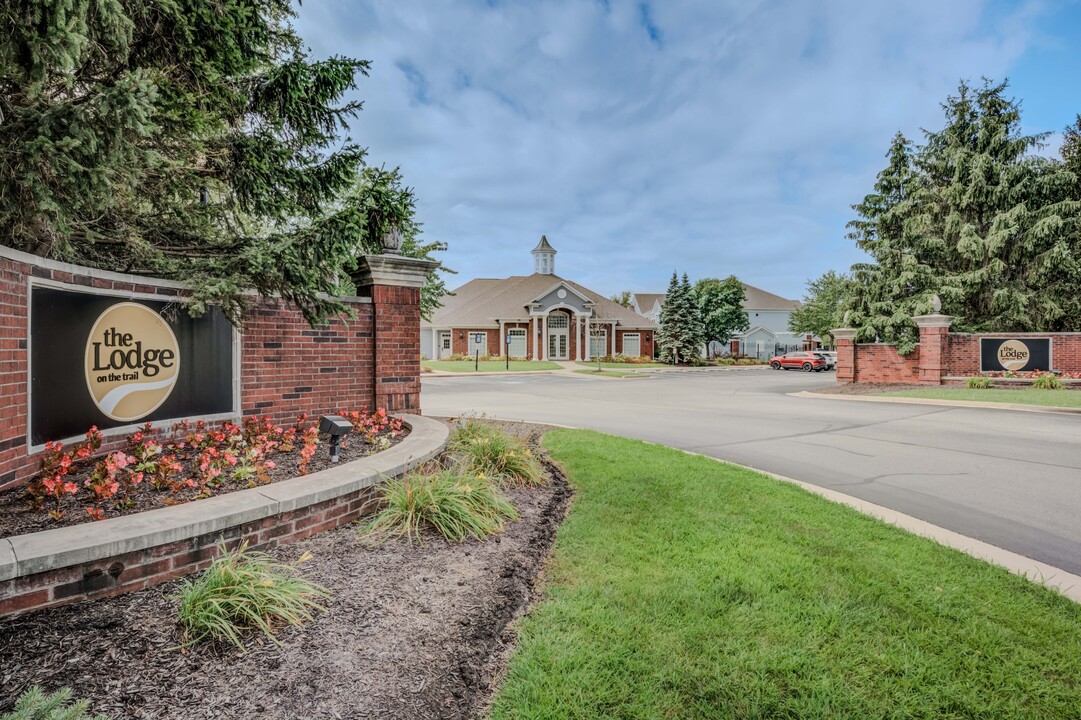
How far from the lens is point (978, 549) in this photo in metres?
4.35

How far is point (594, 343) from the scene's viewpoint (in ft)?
155

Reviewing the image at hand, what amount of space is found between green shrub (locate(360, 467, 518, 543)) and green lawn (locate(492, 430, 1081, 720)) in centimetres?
64

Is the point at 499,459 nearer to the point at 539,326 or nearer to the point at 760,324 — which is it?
the point at 539,326

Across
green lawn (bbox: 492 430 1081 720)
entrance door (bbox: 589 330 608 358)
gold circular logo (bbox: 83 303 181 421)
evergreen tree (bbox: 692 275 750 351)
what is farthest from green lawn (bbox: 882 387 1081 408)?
evergreen tree (bbox: 692 275 750 351)

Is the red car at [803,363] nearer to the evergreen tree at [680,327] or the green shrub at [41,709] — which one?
the evergreen tree at [680,327]

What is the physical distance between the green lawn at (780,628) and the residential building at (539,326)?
38.5 meters

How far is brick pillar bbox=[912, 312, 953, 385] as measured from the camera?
63.7ft

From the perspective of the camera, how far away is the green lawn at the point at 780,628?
8.19 feet

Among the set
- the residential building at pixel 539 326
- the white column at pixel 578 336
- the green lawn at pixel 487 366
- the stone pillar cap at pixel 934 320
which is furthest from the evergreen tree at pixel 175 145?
the white column at pixel 578 336

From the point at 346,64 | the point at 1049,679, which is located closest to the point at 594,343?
the point at 346,64

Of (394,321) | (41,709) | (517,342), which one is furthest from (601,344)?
(41,709)

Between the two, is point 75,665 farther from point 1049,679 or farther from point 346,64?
point 346,64

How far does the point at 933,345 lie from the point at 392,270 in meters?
20.1

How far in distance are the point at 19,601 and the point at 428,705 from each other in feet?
6.55
